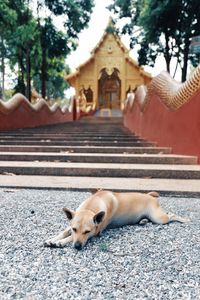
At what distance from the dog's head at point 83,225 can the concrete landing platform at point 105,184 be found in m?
1.65

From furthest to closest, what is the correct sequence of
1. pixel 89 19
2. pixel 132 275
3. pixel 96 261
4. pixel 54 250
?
pixel 89 19, pixel 54 250, pixel 96 261, pixel 132 275

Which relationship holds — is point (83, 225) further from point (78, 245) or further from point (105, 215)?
point (105, 215)

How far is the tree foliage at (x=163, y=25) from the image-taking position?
47.9 ft

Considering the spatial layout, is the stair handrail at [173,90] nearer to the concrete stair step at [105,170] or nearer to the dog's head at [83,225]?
the concrete stair step at [105,170]

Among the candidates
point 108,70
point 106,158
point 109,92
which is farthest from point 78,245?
point 109,92

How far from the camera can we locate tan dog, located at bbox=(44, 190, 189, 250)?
2.40 metres

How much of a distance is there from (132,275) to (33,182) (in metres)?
2.77

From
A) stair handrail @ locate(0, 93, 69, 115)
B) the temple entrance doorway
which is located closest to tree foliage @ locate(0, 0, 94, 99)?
stair handrail @ locate(0, 93, 69, 115)

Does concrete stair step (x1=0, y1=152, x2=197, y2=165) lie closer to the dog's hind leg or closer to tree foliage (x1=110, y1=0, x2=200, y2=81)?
the dog's hind leg

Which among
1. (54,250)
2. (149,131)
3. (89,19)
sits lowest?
(54,250)

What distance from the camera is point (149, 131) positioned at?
321 inches

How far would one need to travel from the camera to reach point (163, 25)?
51.2ft

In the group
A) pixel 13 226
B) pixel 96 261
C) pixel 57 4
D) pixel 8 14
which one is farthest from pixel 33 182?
pixel 57 4

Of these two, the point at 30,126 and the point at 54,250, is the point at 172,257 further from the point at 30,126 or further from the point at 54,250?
the point at 30,126
